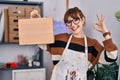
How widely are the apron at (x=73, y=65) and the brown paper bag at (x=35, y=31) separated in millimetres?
166

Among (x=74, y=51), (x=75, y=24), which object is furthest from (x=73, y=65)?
(x=75, y=24)

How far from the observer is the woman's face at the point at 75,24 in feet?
4.30

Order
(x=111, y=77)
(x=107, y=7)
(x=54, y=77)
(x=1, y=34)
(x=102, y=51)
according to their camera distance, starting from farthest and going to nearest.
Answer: (x=1, y=34)
(x=107, y=7)
(x=111, y=77)
(x=54, y=77)
(x=102, y=51)

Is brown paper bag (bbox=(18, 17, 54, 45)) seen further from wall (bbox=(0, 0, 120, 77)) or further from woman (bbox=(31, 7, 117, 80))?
wall (bbox=(0, 0, 120, 77))

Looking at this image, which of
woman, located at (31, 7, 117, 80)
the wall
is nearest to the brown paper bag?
woman, located at (31, 7, 117, 80)

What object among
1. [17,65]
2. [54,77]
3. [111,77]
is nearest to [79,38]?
[54,77]

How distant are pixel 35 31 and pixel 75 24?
0.87 ft

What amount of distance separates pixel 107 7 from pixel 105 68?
537 mm

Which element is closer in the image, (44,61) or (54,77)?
(54,77)

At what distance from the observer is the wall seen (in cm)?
166

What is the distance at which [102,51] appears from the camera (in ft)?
4.12

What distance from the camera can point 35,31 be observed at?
1.24 meters

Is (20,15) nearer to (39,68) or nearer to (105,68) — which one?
(39,68)

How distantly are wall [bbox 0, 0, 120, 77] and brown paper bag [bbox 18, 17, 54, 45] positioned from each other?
652mm
